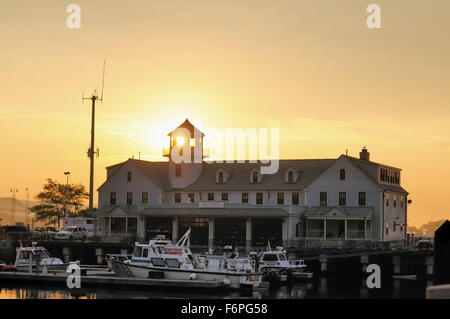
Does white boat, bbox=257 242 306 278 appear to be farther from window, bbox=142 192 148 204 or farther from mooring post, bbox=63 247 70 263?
window, bbox=142 192 148 204

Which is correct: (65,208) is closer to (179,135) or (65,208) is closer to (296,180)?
(179,135)

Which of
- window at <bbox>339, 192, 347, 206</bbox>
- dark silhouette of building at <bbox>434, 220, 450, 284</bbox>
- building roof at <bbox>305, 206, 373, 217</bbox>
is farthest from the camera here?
window at <bbox>339, 192, 347, 206</bbox>

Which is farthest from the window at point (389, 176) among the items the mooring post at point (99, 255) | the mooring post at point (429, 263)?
the mooring post at point (99, 255)

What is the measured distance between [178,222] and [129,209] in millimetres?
6707

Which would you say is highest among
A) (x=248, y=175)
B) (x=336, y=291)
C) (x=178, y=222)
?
(x=248, y=175)

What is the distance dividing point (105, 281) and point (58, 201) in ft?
233

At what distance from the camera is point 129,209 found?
85.9 metres

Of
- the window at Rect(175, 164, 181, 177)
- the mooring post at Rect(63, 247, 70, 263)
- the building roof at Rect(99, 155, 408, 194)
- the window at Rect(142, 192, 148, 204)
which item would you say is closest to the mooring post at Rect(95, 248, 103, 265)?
the mooring post at Rect(63, 247, 70, 263)

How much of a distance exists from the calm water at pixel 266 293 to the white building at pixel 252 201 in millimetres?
18228

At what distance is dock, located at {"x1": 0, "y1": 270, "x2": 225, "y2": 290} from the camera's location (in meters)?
48.4

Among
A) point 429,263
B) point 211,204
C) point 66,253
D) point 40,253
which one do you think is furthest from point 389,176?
point 40,253

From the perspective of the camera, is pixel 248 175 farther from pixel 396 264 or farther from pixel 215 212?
pixel 396 264

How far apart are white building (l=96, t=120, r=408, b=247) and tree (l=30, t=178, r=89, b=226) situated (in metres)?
30.8

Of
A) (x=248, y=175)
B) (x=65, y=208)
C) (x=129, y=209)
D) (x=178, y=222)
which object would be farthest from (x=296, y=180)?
(x=65, y=208)
